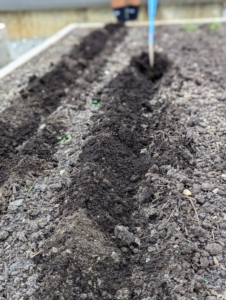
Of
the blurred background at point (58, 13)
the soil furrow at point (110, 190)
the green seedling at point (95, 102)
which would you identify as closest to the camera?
the soil furrow at point (110, 190)

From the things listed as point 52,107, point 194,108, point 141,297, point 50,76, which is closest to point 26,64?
point 50,76

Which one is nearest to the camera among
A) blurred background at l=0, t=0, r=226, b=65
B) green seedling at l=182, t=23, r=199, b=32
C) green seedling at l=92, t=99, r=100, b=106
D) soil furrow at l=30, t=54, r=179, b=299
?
soil furrow at l=30, t=54, r=179, b=299

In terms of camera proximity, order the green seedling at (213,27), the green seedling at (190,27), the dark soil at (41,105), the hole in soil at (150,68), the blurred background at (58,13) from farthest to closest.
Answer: the blurred background at (58,13), the green seedling at (190,27), the green seedling at (213,27), the hole in soil at (150,68), the dark soil at (41,105)

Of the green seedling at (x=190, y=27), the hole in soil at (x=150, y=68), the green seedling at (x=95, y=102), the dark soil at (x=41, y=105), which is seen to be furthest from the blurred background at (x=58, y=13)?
the green seedling at (x=95, y=102)

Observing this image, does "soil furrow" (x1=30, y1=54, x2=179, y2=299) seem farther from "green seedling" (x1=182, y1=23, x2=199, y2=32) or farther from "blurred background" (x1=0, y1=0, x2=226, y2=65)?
"blurred background" (x1=0, y1=0, x2=226, y2=65)

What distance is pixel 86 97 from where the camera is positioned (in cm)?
324

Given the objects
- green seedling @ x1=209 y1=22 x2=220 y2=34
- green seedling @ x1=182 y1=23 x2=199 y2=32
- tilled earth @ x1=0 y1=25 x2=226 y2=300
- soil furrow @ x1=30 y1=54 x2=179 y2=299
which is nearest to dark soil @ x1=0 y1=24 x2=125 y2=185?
tilled earth @ x1=0 y1=25 x2=226 y2=300

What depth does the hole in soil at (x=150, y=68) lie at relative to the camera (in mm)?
3719

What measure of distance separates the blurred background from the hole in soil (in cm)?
237

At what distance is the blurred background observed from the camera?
5.81 m

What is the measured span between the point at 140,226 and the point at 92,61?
2.58m

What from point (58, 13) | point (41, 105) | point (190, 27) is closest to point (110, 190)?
point (41, 105)

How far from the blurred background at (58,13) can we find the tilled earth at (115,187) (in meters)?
2.68

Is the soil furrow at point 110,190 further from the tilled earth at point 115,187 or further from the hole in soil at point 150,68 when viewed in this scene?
the hole in soil at point 150,68
